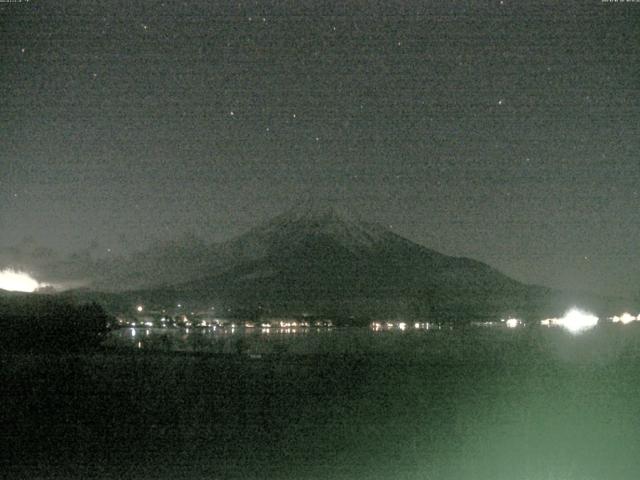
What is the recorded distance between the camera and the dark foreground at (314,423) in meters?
12.3

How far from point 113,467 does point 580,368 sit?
773 inches

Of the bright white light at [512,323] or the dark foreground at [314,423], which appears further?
the bright white light at [512,323]

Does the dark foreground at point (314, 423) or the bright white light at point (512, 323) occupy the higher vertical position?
the bright white light at point (512, 323)

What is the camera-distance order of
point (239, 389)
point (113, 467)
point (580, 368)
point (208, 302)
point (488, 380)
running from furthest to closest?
1. point (208, 302)
2. point (580, 368)
3. point (488, 380)
4. point (239, 389)
5. point (113, 467)

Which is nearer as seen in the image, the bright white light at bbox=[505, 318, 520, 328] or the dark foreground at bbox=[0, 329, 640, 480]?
the dark foreground at bbox=[0, 329, 640, 480]

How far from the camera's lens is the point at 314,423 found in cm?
1609

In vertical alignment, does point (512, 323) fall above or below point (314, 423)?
above

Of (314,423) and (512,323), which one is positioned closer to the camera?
(314,423)

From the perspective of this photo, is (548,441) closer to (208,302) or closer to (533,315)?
(533,315)

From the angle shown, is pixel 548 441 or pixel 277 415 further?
pixel 277 415

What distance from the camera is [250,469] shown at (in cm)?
1235

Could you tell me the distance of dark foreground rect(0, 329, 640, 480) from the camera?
12.3 meters

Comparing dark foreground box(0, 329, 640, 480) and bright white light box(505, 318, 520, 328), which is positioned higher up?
bright white light box(505, 318, 520, 328)

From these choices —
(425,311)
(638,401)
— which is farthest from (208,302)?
(638,401)
